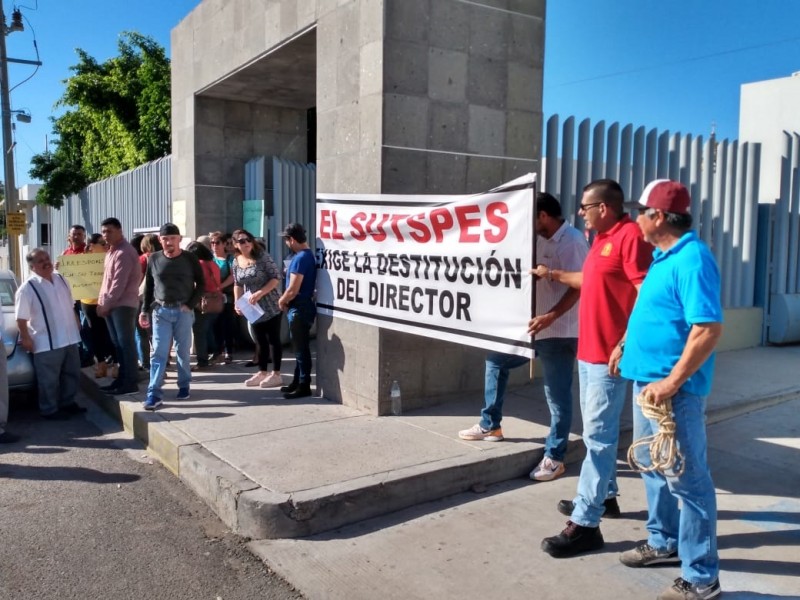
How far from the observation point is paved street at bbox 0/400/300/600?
3.49m

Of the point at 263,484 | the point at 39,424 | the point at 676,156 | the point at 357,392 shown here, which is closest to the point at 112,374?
the point at 39,424

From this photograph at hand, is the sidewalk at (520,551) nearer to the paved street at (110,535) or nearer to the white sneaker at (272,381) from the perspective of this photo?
A: the paved street at (110,535)

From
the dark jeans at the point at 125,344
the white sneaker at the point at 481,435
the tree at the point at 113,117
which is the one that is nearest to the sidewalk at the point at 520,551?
the white sneaker at the point at 481,435

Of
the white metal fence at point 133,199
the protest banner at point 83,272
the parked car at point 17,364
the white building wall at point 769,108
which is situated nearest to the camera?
the parked car at point 17,364

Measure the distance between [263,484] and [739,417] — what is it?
4606 mm

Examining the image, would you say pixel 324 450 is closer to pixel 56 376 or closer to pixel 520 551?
pixel 520 551

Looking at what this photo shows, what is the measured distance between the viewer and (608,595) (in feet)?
10.7

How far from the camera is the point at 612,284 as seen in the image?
3.64 metres

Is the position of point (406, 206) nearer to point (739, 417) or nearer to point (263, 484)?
point (263, 484)

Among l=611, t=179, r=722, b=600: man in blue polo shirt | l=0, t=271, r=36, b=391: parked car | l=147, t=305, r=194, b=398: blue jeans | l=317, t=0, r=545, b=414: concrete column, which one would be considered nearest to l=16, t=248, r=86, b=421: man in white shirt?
l=0, t=271, r=36, b=391: parked car

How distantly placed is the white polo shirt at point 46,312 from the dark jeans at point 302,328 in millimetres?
2229

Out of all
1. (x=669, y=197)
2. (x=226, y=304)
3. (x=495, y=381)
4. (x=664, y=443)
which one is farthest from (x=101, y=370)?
(x=669, y=197)

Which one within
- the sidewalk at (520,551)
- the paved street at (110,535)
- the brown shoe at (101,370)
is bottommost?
the paved street at (110,535)

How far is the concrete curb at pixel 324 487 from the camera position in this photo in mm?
4008
